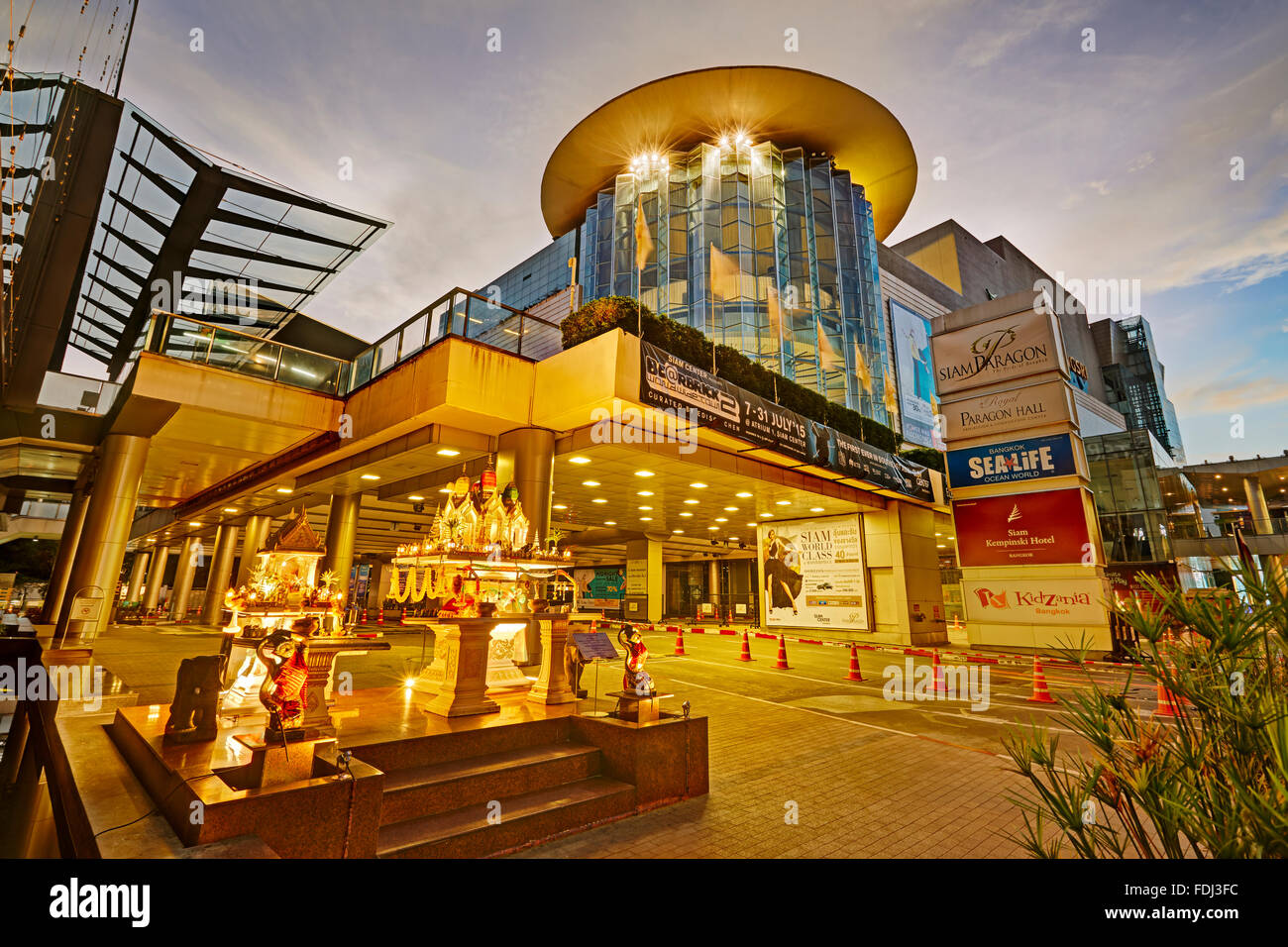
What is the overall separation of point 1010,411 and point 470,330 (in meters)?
17.8

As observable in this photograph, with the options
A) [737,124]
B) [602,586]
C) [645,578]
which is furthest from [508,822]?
[602,586]

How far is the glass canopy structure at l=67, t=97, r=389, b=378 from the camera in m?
16.3

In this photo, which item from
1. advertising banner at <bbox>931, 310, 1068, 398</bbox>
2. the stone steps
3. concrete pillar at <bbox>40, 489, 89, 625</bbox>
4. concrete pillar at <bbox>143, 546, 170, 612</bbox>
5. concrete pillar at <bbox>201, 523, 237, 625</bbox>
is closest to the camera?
the stone steps

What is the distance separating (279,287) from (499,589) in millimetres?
22491

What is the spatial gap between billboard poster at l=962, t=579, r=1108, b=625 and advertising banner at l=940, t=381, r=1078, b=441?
16.9ft

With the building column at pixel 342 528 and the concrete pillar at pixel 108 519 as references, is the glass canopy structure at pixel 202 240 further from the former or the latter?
the building column at pixel 342 528

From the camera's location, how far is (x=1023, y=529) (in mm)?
17375

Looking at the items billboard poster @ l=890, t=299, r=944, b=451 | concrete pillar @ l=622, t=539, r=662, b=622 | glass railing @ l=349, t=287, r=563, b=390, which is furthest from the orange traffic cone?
billboard poster @ l=890, t=299, r=944, b=451

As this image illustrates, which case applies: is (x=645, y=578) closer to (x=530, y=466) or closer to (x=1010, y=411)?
(x=1010, y=411)

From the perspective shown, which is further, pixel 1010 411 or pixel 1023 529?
pixel 1010 411

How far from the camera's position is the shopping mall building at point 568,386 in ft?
38.2

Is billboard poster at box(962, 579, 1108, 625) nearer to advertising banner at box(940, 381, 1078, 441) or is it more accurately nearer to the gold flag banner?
advertising banner at box(940, 381, 1078, 441)

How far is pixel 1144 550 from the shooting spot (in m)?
29.8
